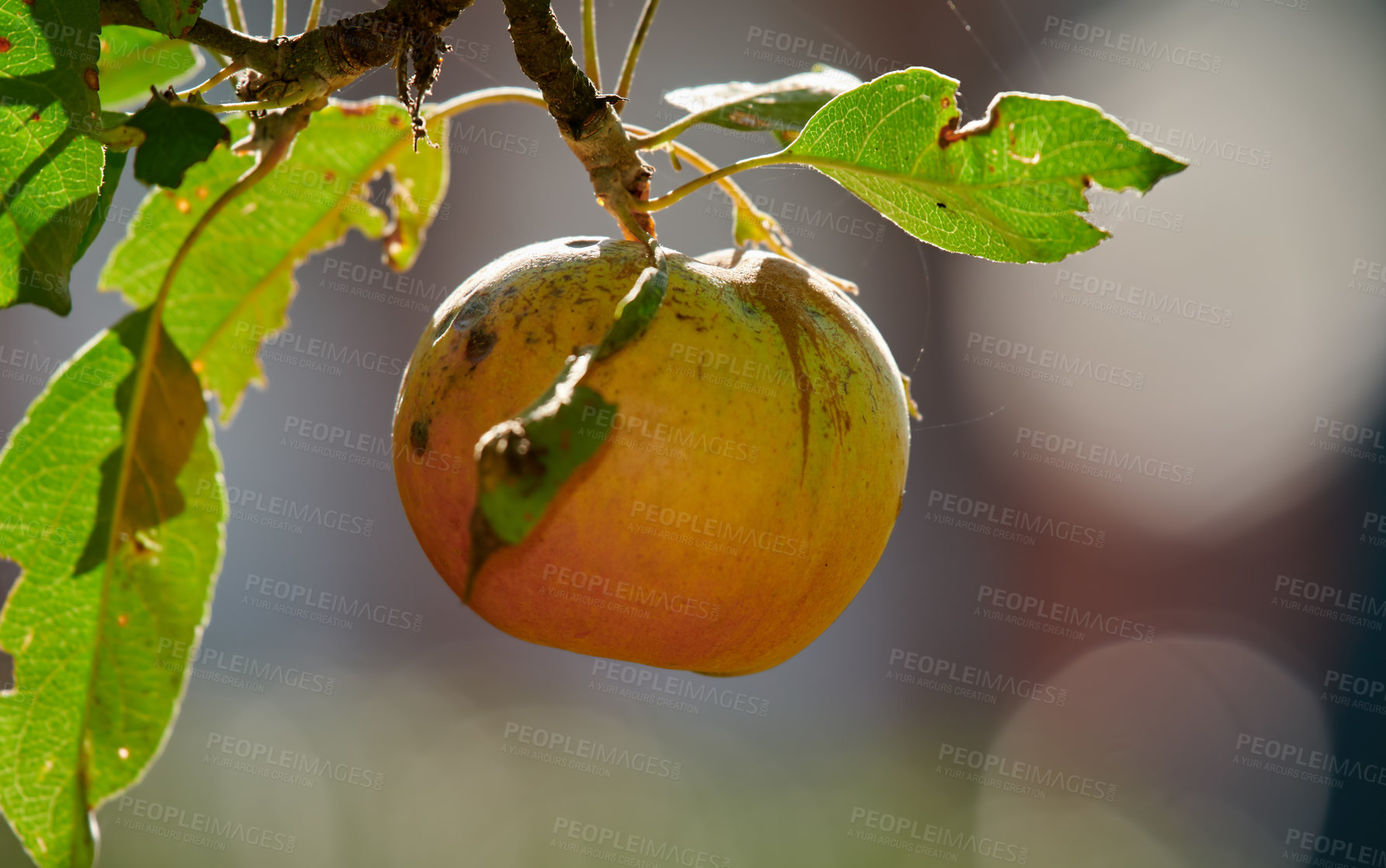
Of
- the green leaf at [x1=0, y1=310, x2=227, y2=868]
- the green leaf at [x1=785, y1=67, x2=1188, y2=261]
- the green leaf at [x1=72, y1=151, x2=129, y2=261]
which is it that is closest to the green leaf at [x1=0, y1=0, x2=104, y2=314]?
the green leaf at [x1=72, y1=151, x2=129, y2=261]

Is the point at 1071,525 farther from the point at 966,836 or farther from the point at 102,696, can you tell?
the point at 102,696

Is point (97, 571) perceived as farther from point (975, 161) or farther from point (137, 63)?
point (975, 161)

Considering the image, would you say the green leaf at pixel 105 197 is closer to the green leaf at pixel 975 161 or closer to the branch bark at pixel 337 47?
the branch bark at pixel 337 47

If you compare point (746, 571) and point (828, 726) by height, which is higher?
point (746, 571)

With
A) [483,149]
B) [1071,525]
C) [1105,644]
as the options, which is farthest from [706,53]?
[1105,644]

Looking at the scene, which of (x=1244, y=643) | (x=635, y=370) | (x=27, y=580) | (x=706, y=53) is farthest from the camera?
(x=1244, y=643)

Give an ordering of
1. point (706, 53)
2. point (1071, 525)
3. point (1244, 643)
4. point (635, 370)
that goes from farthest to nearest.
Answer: point (1071, 525), point (1244, 643), point (706, 53), point (635, 370)
